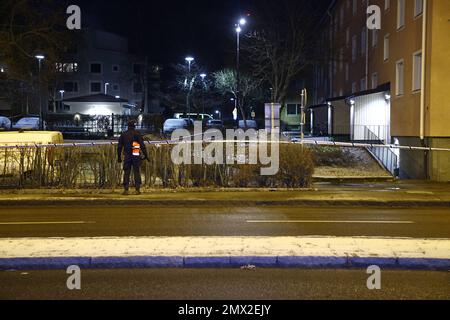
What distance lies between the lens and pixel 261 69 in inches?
1700

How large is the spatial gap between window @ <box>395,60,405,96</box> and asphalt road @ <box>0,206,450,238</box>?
14180 mm

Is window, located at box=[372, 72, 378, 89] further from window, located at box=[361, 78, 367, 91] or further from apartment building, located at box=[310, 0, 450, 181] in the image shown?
window, located at box=[361, 78, 367, 91]

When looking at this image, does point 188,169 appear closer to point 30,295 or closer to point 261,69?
point 30,295

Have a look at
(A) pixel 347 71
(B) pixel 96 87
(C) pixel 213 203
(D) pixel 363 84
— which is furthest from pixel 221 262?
(B) pixel 96 87

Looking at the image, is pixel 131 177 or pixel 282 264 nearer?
pixel 282 264

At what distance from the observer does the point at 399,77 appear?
28.6 metres

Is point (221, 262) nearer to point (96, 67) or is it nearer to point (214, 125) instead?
point (214, 125)

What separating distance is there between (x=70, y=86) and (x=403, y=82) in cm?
5358

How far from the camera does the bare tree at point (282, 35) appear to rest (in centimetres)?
4147

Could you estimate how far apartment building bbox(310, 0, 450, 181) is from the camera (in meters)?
23.0

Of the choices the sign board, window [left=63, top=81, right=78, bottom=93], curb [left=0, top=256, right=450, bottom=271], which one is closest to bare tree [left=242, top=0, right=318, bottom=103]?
the sign board
